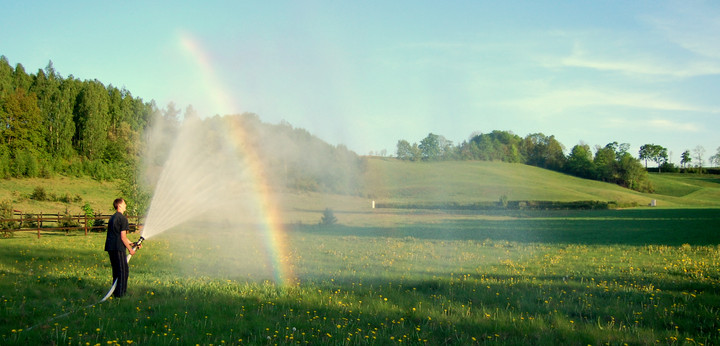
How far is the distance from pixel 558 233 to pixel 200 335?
29551 mm

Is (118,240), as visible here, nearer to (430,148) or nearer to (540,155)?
(430,148)

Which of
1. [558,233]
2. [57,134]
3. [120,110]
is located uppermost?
[120,110]

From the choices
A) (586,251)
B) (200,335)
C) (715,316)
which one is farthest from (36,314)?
(586,251)

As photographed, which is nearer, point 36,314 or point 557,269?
point 36,314

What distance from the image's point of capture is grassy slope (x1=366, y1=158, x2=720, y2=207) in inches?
3462

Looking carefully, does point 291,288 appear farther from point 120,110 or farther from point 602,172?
point 602,172

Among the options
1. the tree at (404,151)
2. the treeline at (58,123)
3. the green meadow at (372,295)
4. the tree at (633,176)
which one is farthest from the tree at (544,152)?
A: the green meadow at (372,295)

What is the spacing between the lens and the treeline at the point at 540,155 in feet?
363

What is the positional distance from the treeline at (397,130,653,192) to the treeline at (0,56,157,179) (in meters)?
61.3

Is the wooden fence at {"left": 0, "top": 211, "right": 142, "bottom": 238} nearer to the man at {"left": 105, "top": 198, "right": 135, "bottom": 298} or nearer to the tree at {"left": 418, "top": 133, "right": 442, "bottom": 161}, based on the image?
the man at {"left": 105, "top": 198, "right": 135, "bottom": 298}

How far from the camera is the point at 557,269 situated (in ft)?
51.6

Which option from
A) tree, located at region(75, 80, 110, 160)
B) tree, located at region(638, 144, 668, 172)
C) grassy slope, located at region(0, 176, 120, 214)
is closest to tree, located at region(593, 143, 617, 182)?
tree, located at region(638, 144, 668, 172)

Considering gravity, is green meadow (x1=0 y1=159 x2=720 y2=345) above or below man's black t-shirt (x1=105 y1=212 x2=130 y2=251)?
below

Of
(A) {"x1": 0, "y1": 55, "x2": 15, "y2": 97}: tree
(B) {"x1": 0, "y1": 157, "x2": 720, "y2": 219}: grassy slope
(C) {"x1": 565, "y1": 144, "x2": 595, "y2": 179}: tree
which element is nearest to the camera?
(B) {"x1": 0, "y1": 157, "x2": 720, "y2": 219}: grassy slope
